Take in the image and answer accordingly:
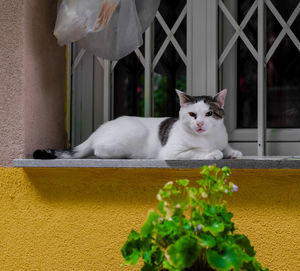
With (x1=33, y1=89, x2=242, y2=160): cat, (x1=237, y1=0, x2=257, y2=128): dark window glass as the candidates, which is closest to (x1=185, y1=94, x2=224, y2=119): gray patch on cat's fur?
(x1=33, y1=89, x2=242, y2=160): cat

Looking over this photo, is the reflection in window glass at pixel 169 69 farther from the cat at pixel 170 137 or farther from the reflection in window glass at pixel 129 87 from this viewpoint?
the cat at pixel 170 137

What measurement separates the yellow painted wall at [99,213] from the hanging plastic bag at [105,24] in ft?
1.63

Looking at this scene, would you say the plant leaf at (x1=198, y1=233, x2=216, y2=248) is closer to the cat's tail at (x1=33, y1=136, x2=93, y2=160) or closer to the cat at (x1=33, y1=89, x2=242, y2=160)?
the cat at (x1=33, y1=89, x2=242, y2=160)

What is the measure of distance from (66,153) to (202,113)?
563 millimetres

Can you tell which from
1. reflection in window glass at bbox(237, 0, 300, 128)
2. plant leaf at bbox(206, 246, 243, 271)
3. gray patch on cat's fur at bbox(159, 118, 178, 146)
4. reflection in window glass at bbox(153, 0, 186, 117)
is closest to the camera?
plant leaf at bbox(206, 246, 243, 271)

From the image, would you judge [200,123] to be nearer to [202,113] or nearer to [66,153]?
[202,113]

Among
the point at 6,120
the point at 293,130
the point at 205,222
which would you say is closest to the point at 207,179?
the point at 205,222

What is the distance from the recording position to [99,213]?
1.49 m

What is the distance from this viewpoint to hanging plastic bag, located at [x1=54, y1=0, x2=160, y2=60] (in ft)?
4.63

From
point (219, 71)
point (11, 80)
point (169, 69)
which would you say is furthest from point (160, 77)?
point (11, 80)

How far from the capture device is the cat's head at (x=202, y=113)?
137cm

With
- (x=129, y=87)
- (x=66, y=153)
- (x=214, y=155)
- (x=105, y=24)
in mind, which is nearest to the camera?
(x=214, y=155)

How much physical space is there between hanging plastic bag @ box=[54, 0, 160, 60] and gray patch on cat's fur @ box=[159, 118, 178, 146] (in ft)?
1.04

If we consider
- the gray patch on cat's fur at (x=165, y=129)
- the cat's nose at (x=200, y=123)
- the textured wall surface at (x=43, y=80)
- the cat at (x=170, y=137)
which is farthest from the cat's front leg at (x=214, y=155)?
the textured wall surface at (x=43, y=80)
